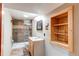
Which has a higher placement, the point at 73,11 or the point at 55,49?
the point at 73,11

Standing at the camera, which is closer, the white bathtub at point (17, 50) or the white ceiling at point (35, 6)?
the white ceiling at point (35, 6)

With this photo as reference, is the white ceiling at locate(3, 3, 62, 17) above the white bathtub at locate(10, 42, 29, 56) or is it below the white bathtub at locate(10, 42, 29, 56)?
above

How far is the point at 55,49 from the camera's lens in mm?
1948

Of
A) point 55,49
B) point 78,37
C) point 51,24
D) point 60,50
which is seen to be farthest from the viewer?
point 51,24

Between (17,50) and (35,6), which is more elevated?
(35,6)

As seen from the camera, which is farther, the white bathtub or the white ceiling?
the white bathtub

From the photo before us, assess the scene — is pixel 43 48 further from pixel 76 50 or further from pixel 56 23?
pixel 76 50

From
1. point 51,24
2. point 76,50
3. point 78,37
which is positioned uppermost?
point 51,24

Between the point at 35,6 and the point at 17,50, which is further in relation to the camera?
the point at 17,50

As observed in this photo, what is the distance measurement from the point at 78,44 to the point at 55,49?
82 centimetres

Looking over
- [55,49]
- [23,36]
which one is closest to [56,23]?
[55,49]

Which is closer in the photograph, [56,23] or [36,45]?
[56,23]

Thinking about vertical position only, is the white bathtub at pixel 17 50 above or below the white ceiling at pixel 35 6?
below

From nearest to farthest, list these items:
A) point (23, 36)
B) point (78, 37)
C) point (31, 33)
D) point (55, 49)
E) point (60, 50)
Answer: point (78, 37)
point (60, 50)
point (55, 49)
point (31, 33)
point (23, 36)
